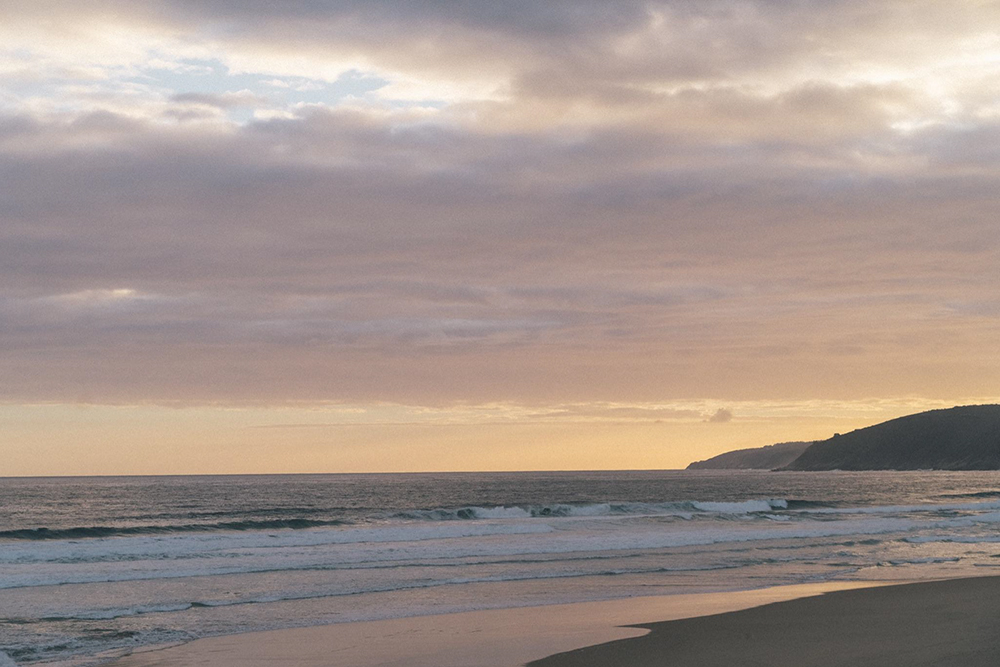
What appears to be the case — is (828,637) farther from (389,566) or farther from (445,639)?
(389,566)

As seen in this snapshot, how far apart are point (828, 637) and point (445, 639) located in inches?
254

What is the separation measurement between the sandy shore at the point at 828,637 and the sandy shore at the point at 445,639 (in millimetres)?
806

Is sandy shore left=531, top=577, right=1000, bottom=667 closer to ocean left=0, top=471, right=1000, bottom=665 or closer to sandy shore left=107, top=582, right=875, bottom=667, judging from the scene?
sandy shore left=107, top=582, right=875, bottom=667

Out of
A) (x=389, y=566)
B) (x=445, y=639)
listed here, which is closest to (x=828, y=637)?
(x=445, y=639)

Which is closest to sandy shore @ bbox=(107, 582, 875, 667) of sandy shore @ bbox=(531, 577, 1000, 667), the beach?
the beach

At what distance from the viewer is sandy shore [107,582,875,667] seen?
14.6 m

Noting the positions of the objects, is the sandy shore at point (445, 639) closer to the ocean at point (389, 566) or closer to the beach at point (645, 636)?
the beach at point (645, 636)

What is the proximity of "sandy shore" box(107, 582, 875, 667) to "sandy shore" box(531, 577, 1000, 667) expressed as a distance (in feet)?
2.65

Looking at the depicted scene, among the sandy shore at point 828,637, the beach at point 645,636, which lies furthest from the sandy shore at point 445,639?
the sandy shore at point 828,637

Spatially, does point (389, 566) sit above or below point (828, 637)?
below

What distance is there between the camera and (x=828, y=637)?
15.9 meters

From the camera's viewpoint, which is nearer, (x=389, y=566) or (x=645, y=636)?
(x=645, y=636)

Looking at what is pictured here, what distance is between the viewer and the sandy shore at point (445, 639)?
1461 centimetres

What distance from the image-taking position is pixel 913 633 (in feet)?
→ 52.0
